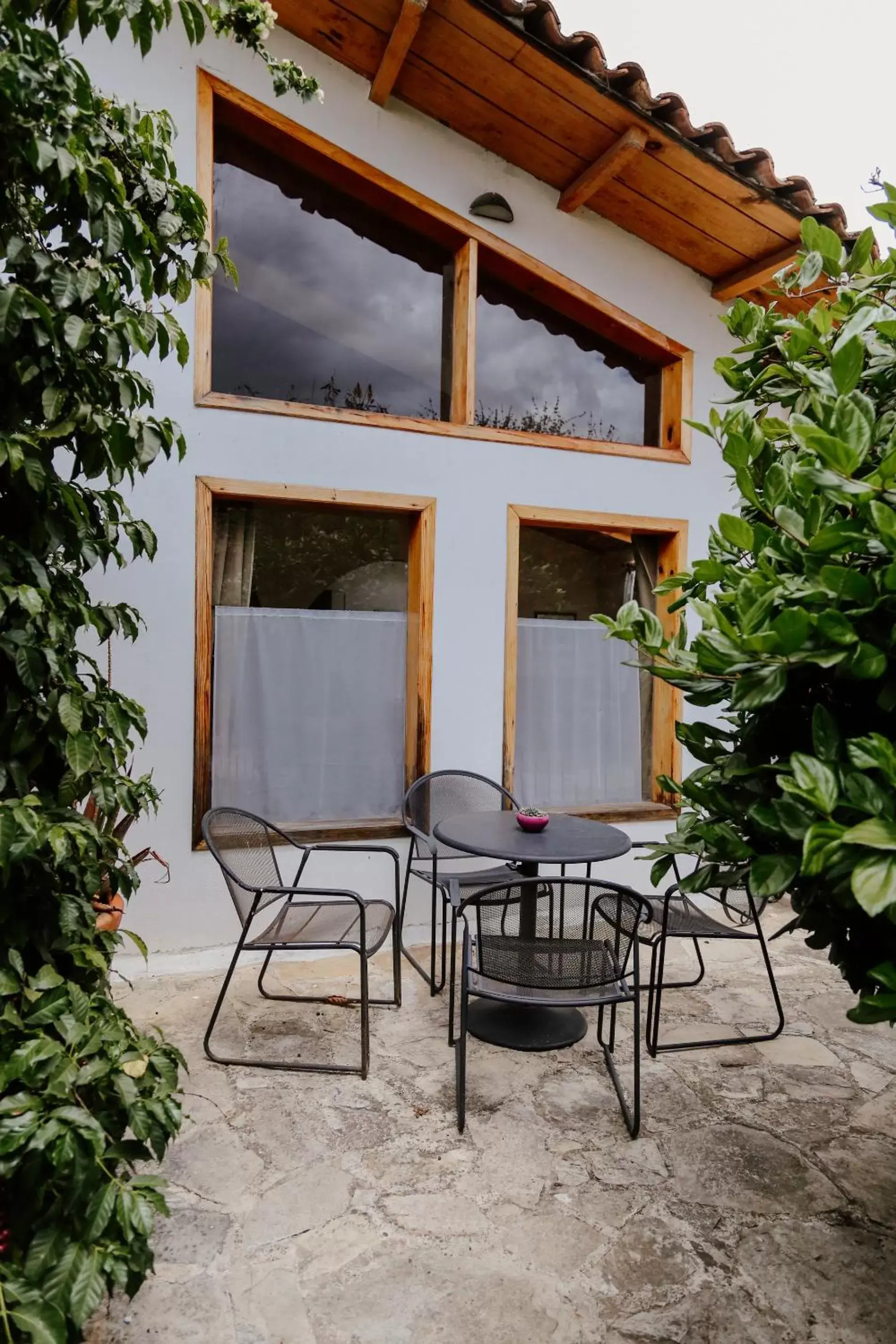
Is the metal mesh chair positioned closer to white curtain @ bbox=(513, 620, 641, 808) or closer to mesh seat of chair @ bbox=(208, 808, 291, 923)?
white curtain @ bbox=(513, 620, 641, 808)

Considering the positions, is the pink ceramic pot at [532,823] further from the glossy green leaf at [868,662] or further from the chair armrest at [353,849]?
the glossy green leaf at [868,662]

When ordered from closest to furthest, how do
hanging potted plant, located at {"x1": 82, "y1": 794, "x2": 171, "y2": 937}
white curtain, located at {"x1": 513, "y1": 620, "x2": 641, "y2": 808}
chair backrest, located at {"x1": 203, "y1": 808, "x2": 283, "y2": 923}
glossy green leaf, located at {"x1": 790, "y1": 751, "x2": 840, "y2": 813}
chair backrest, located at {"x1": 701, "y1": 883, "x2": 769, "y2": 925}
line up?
1. glossy green leaf, located at {"x1": 790, "y1": 751, "x2": 840, "y2": 813}
2. hanging potted plant, located at {"x1": 82, "y1": 794, "x2": 171, "y2": 937}
3. chair backrest, located at {"x1": 701, "y1": 883, "x2": 769, "y2": 925}
4. chair backrest, located at {"x1": 203, "y1": 808, "x2": 283, "y2": 923}
5. white curtain, located at {"x1": 513, "y1": 620, "x2": 641, "y2": 808}

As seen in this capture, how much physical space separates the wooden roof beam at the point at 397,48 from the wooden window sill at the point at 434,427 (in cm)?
156

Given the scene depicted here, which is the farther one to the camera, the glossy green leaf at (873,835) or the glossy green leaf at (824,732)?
the glossy green leaf at (824,732)

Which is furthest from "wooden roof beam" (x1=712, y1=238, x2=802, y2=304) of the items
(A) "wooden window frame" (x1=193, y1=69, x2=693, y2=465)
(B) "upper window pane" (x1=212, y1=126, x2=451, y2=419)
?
(B) "upper window pane" (x1=212, y1=126, x2=451, y2=419)

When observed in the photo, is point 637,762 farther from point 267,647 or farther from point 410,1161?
point 410,1161

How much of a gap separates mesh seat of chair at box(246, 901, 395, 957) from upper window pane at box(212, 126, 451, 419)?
8.15 ft

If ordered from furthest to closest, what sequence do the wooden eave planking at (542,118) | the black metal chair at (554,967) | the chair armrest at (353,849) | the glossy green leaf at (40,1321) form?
the wooden eave planking at (542,118) < the chair armrest at (353,849) < the black metal chair at (554,967) < the glossy green leaf at (40,1321)

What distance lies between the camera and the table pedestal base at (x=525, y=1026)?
3.09m

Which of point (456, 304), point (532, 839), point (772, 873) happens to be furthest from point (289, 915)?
point (456, 304)

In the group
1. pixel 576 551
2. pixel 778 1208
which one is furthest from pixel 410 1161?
pixel 576 551

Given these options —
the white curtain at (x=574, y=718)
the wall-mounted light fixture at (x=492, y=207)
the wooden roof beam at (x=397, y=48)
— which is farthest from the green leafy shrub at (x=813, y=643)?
the wall-mounted light fixture at (x=492, y=207)

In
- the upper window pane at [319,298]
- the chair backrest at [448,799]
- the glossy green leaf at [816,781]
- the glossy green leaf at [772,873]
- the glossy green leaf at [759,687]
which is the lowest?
the chair backrest at [448,799]

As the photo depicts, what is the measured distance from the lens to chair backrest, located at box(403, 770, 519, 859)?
415 cm
